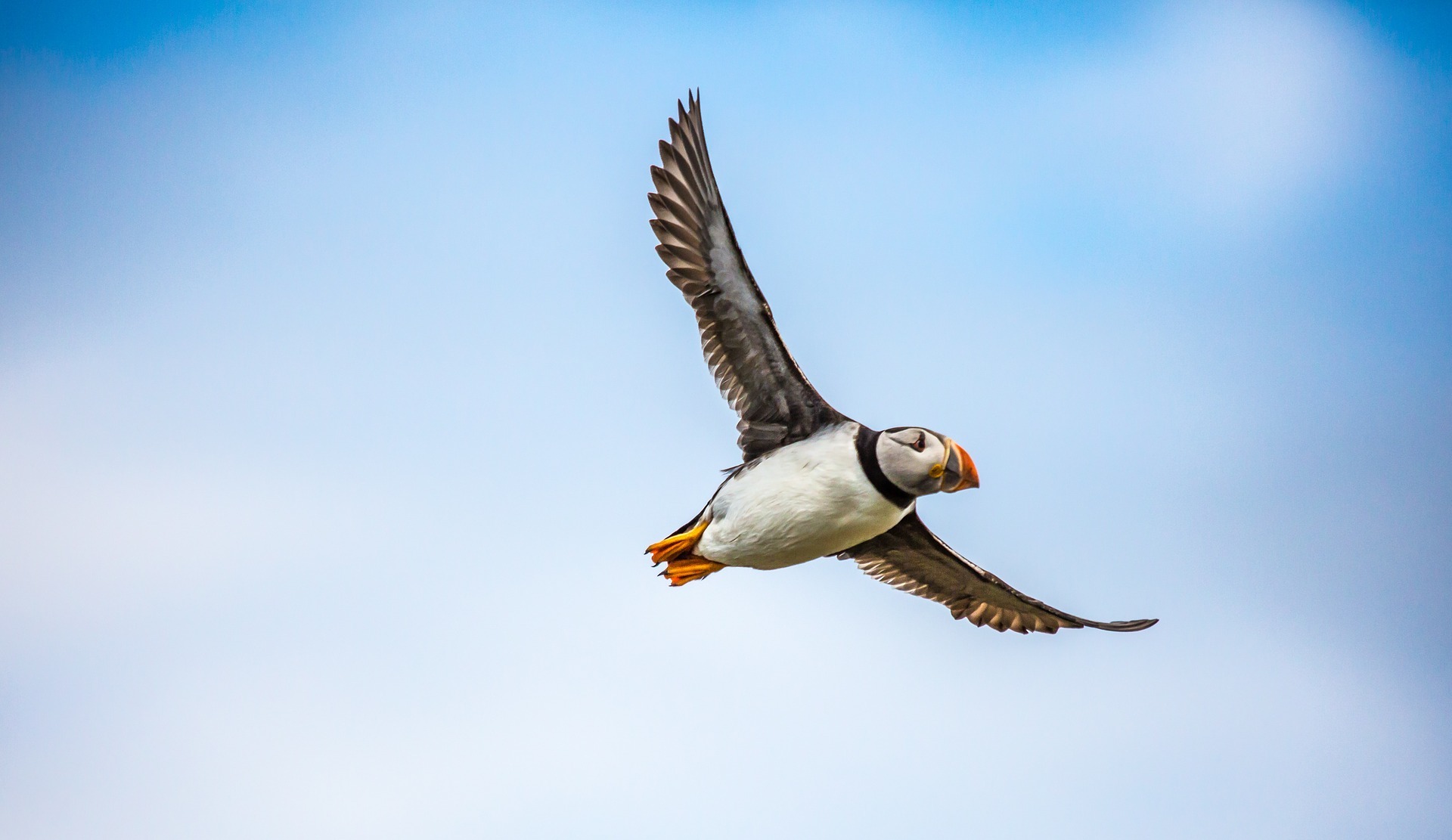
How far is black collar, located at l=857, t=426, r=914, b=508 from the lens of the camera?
371 inches

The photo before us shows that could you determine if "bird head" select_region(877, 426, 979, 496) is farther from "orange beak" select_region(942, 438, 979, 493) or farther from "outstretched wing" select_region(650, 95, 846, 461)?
"outstretched wing" select_region(650, 95, 846, 461)

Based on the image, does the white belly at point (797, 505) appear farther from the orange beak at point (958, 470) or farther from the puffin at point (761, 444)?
the orange beak at point (958, 470)

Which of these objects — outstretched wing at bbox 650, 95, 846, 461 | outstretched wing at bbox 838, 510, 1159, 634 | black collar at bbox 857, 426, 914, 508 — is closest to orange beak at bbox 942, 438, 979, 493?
black collar at bbox 857, 426, 914, 508

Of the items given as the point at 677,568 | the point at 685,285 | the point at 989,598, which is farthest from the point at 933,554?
the point at 685,285

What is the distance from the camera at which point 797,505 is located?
9.48 metres

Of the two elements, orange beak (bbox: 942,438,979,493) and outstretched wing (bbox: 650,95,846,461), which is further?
outstretched wing (bbox: 650,95,846,461)

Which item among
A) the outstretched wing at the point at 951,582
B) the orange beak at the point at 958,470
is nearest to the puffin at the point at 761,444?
the orange beak at the point at 958,470

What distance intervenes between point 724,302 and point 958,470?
226 cm

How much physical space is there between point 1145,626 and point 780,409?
157 inches

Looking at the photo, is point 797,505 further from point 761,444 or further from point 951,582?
point 951,582

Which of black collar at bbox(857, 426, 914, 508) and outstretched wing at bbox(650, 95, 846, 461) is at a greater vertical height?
outstretched wing at bbox(650, 95, 846, 461)

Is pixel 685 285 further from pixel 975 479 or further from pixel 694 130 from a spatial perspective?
pixel 975 479

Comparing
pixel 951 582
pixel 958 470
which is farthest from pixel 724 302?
pixel 951 582

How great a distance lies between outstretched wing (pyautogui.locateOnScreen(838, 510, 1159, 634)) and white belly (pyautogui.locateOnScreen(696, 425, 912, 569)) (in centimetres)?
148
